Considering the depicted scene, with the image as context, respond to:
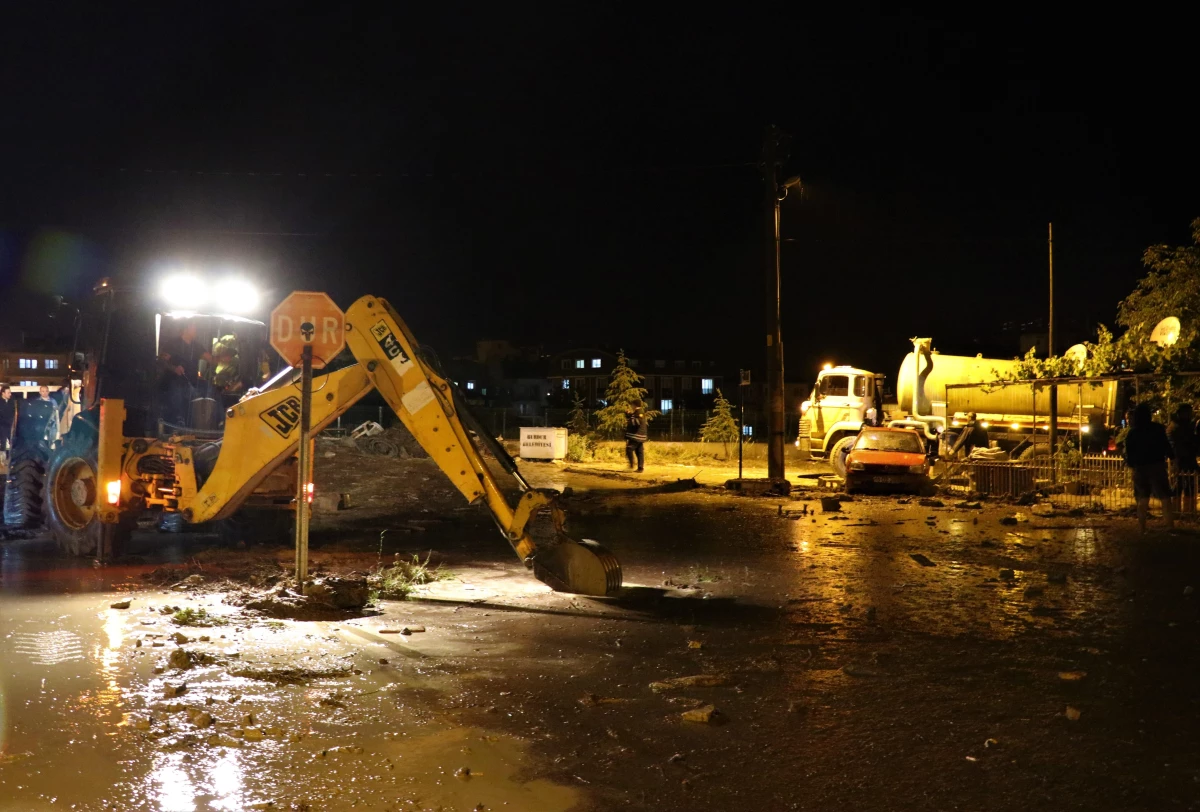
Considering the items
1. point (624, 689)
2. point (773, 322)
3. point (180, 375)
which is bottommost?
point (624, 689)

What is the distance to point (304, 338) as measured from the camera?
10219mm

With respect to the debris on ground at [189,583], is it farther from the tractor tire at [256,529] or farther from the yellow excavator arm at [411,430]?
the tractor tire at [256,529]

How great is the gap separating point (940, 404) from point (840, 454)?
545 centimetres

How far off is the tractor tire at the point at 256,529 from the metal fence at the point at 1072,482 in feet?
46.7

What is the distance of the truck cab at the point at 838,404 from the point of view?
28.9 metres

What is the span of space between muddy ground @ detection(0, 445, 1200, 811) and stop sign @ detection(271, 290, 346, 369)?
2.64 meters

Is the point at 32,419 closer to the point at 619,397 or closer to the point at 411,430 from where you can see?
the point at 411,430

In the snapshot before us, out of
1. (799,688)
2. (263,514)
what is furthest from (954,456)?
(799,688)

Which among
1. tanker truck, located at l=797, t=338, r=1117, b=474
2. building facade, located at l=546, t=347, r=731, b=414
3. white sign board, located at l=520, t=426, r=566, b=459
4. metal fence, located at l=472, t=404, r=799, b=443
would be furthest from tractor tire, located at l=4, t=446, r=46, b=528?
building facade, located at l=546, t=347, r=731, b=414

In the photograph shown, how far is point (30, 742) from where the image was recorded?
234 inches

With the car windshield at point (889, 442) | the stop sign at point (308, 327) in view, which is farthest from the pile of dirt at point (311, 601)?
the car windshield at point (889, 442)

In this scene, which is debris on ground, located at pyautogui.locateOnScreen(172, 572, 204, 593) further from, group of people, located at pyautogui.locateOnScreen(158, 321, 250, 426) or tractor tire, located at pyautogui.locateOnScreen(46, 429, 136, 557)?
group of people, located at pyautogui.locateOnScreen(158, 321, 250, 426)

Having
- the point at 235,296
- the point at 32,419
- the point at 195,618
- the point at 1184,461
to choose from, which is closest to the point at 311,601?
the point at 195,618

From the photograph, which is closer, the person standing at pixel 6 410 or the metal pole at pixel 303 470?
the metal pole at pixel 303 470
